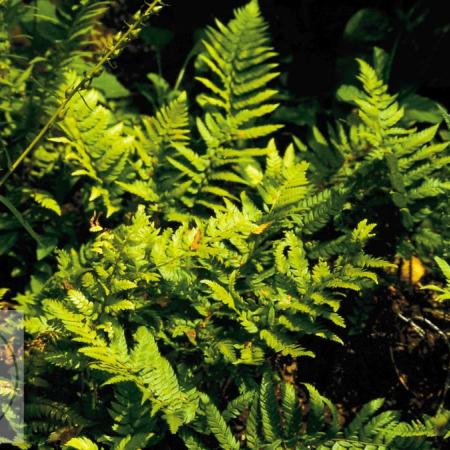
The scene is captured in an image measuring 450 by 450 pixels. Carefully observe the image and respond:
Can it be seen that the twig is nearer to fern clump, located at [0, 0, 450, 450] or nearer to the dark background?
fern clump, located at [0, 0, 450, 450]

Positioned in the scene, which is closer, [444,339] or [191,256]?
[191,256]

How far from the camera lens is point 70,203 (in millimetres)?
3133

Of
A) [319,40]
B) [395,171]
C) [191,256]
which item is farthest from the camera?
[319,40]

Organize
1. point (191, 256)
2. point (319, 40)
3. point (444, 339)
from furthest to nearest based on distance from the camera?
point (319, 40), point (444, 339), point (191, 256)

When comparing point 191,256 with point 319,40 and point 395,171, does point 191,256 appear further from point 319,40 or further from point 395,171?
point 319,40

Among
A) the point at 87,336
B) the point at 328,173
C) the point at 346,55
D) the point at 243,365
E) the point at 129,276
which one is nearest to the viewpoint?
the point at 87,336

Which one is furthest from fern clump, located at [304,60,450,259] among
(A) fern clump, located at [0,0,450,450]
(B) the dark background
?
(B) the dark background

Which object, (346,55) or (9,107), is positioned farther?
(346,55)

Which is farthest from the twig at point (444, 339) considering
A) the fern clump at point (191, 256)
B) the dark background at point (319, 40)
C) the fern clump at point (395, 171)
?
the dark background at point (319, 40)

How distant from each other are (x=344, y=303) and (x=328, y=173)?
55 cm

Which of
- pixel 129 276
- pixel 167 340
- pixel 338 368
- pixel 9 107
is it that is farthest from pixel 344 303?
pixel 9 107

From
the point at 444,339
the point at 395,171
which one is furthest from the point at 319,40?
the point at 444,339

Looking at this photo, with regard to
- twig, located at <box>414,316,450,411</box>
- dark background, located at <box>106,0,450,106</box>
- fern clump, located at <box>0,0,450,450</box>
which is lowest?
twig, located at <box>414,316,450,411</box>

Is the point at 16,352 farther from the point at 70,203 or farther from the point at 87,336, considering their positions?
the point at 70,203
